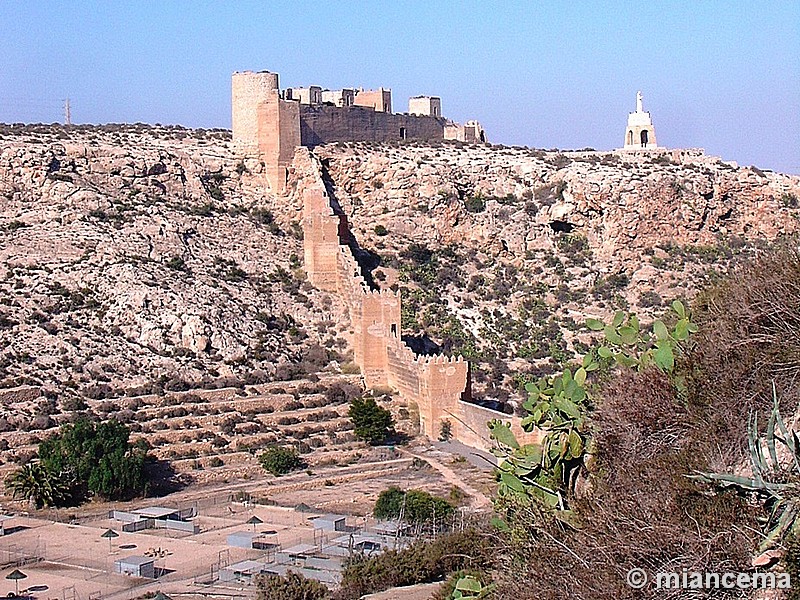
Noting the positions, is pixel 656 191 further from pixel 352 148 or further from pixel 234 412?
pixel 234 412

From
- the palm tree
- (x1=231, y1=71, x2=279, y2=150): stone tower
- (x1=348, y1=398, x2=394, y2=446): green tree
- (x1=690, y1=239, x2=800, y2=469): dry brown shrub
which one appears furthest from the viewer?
(x1=231, y1=71, x2=279, y2=150): stone tower

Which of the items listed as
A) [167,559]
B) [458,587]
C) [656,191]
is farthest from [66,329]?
[458,587]

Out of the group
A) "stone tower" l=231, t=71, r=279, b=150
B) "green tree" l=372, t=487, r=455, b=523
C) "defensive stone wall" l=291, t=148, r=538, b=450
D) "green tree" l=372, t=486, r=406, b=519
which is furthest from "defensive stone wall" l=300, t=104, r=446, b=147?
"green tree" l=372, t=487, r=455, b=523

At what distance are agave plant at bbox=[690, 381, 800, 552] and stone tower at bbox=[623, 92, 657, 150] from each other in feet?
133

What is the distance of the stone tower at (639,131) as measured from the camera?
46406 millimetres

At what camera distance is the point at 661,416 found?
824 cm

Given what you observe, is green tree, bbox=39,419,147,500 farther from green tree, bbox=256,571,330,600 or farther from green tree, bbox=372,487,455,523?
green tree, bbox=256,571,330,600

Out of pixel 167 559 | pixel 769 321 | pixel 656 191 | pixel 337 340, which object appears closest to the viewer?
pixel 769 321

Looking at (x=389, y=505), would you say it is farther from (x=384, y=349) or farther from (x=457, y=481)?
(x=384, y=349)

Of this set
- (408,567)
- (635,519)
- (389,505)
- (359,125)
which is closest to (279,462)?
(389,505)

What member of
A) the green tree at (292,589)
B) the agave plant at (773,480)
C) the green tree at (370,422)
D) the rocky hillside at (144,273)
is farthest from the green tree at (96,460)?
the agave plant at (773,480)

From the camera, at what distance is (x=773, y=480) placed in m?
6.77

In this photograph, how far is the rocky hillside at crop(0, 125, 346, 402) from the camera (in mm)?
30344

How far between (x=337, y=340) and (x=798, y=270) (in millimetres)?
25862
